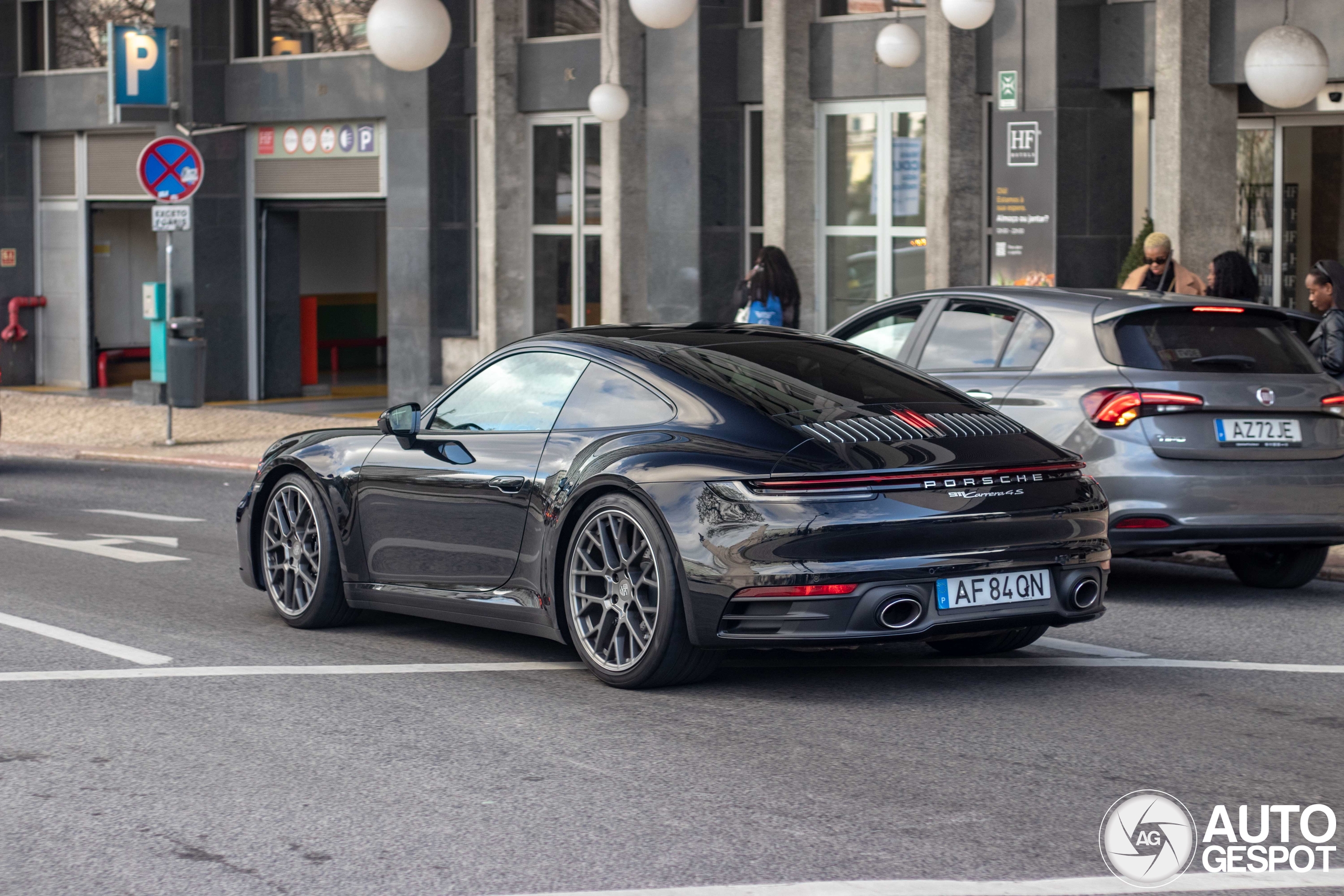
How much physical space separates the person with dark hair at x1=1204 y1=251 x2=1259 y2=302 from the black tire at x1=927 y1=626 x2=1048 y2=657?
6.38m

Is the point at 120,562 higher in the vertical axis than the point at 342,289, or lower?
lower

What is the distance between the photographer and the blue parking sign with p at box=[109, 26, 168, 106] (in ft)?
76.8

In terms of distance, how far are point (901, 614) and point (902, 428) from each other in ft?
2.27

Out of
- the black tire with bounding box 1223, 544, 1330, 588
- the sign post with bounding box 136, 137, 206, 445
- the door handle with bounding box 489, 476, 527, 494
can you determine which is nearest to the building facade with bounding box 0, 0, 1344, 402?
the sign post with bounding box 136, 137, 206, 445

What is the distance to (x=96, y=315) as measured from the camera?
28453 millimetres

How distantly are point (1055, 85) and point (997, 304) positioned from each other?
8.19 meters

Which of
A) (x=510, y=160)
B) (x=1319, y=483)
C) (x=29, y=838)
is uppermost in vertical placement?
(x=510, y=160)

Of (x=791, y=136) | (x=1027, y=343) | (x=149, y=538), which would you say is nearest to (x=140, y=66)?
(x=791, y=136)

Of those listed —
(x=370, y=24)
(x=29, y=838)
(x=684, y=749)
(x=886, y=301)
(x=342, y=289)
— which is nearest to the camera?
(x=29, y=838)

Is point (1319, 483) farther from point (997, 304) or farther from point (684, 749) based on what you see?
point (684, 749)

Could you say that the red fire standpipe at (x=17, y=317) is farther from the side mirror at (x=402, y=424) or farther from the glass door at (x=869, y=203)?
the side mirror at (x=402, y=424)

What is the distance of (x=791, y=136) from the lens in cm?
1958

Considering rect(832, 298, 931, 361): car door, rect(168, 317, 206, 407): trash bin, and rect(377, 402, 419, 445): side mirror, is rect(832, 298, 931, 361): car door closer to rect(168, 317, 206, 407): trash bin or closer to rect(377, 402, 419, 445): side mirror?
rect(377, 402, 419, 445): side mirror

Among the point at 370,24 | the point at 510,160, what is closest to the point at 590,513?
the point at 370,24
